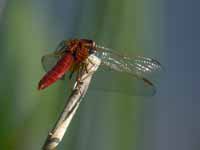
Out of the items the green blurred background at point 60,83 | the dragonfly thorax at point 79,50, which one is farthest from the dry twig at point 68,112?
the dragonfly thorax at point 79,50

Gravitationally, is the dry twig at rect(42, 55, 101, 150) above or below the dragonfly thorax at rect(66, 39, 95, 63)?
below

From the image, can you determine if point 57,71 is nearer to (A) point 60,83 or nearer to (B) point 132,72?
(A) point 60,83

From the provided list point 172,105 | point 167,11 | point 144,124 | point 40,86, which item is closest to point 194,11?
point 167,11

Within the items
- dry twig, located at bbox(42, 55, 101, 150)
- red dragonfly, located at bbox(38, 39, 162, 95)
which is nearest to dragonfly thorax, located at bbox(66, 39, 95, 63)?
red dragonfly, located at bbox(38, 39, 162, 95)

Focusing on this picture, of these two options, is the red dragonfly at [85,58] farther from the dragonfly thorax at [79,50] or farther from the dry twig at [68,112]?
the dry twig at [68,112]

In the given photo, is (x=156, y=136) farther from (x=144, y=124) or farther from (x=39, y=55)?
(x=39, y=55)

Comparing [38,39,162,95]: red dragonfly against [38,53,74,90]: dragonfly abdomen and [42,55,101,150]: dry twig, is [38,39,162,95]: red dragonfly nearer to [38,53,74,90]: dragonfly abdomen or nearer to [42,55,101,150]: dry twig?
[38,53,74,90]: dragonfly abdomen
